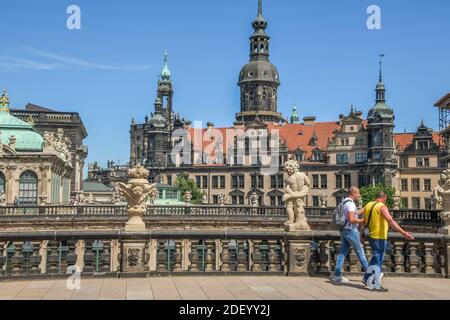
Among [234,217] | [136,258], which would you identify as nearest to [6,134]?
[234,217]

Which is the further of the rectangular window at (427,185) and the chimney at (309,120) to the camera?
the chimney at (309,120)

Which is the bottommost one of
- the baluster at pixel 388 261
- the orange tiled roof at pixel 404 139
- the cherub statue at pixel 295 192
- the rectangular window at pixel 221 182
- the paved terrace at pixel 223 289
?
the paved terrace at pixel 223 289

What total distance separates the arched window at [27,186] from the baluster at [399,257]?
31.8 m

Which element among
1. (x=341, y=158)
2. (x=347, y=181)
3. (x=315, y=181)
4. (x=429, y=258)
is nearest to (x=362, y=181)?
(x=347, y=181)

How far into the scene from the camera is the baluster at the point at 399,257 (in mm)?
12844

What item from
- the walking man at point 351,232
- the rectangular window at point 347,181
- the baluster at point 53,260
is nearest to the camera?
the walking man at point 351,232

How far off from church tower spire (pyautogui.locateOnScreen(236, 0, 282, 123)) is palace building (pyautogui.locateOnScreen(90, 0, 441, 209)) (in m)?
0.18

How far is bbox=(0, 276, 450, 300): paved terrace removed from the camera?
32.0ft

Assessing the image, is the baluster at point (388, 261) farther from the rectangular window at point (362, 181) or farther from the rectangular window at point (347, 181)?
the rectangular window at point (347, 181)

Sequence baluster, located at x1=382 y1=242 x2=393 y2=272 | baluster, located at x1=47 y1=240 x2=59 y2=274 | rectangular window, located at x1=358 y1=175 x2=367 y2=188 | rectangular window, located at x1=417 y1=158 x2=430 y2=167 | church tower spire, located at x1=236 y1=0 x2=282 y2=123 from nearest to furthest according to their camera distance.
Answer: baluster, located at x1=47 y1=240 x2=59 y2=274
baluster, located at x1=382 y1=242 x2=393 y2=272
rectangular window, located at x1=417 y1=158 x2=430 y2=167
rectangular window, located at x1=358 y1=175 x2=367 y2=188
church tower spire, located at x1=236 y1=0 x2=282 y2=123

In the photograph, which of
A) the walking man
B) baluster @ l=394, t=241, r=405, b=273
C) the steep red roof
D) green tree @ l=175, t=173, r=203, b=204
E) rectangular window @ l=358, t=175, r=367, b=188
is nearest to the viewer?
the walking man

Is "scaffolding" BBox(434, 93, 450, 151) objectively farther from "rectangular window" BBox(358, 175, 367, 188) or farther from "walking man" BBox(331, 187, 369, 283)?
"walking man" BBox(331, 187, 369, 283)

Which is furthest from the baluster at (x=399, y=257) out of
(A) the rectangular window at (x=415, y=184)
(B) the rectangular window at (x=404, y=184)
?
(B) the rectangular window at (x=404, y=184)

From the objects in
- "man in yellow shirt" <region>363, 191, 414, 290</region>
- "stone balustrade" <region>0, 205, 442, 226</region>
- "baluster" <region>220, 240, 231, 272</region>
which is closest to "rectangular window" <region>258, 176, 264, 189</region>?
"stone balustrade" <region>0, 205, 442, 226</region>
